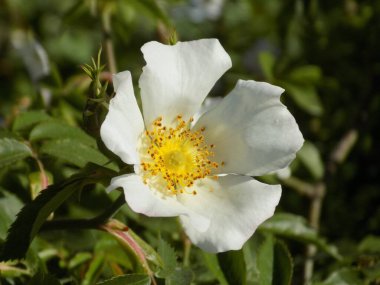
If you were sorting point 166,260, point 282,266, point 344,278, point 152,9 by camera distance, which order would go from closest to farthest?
point 166,260 < point 282,266 < point 344,278 < point 152,9

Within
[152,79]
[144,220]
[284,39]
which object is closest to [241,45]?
[284,39]

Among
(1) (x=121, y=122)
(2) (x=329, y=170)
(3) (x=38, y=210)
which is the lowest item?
(2) (x=329, y=170)

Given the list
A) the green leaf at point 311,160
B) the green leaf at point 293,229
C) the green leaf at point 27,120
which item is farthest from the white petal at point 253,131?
the green leaf at point 311,160

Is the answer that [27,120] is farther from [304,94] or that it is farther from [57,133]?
[304,94]

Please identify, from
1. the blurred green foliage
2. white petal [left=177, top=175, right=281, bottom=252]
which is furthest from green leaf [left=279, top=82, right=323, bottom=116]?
white petal [left=177, top=175, right=281, bottom=252]

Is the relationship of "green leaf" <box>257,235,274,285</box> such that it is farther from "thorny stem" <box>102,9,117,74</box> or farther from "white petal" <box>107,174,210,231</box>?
"thorny stem" <box>102,9,117,74</box>

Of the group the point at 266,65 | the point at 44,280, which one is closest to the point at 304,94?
the point at 266,65

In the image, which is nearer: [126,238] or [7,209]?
[126,238]
